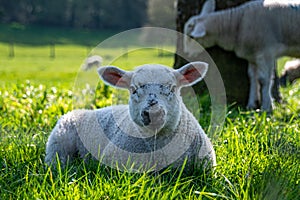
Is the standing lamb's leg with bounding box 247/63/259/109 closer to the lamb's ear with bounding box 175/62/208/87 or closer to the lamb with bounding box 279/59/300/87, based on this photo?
the lamb's ear with bounding box 175/62/208/87

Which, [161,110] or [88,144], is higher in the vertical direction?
[161,110]

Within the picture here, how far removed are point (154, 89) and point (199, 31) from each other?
3325 millimetres

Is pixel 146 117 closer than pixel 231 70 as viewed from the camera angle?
Yes

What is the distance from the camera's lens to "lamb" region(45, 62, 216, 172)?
3150mm

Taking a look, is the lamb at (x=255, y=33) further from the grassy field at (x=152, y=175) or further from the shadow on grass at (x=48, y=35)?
the shadow on grass at (x=48, y=35)

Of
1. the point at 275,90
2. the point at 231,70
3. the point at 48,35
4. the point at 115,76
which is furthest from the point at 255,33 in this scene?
the point at 48,35

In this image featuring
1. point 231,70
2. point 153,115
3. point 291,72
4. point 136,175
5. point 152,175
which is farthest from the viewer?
point 291,72

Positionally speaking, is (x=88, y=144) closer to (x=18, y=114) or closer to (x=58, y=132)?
(x=58, y=132)

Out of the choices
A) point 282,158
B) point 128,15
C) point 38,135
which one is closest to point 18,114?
point 38,135

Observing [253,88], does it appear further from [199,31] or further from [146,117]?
[146,117]

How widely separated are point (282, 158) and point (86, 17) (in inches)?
2149

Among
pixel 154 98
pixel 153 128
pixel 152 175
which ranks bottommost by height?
pixel 152 175

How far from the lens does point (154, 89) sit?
10.3 feet

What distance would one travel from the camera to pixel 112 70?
11.2 ft
